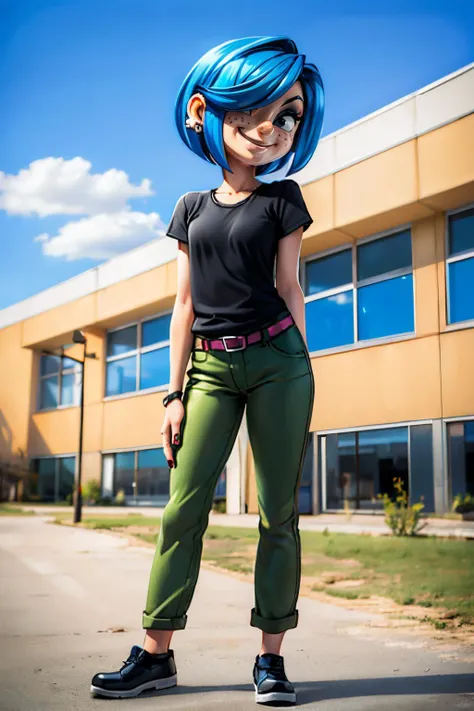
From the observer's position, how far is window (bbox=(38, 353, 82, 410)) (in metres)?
18.6

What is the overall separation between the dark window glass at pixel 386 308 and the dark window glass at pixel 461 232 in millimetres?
730

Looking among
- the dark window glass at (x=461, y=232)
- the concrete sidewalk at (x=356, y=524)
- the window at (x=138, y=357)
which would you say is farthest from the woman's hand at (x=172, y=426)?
the window at (x=138, y=357)

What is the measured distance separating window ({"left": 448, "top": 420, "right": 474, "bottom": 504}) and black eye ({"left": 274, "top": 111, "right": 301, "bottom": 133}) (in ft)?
25.5

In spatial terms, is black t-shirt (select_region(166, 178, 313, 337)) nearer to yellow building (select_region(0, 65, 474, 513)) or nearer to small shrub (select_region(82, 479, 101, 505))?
yellow building (select_region(0, 65, 474, 513))

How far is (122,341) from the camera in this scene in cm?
1661

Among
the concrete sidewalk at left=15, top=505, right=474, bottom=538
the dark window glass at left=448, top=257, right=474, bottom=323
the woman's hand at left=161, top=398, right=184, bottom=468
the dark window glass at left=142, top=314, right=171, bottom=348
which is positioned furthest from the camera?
the dark window glass at left=142, top=314, right=171, bottom=348

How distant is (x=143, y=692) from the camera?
2.08m

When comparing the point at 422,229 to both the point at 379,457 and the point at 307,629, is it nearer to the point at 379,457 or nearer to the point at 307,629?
the point at 379,457

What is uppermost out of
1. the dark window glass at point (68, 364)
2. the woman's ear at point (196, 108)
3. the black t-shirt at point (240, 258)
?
the dark window glass at point (68, 364)

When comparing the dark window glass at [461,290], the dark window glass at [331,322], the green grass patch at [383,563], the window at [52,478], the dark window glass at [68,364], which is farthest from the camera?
the dark window glass at [68,364]

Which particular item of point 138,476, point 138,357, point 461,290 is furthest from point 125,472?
point 461,290

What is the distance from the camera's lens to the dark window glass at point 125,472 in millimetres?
16500

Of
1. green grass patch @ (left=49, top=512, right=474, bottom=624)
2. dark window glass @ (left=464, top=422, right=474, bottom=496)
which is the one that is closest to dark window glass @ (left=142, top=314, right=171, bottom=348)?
dark window glass @ (left=464, top=422, right=474, bottom=496)

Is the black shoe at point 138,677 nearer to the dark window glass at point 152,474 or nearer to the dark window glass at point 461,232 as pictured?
the dark window glass at point 461,232
